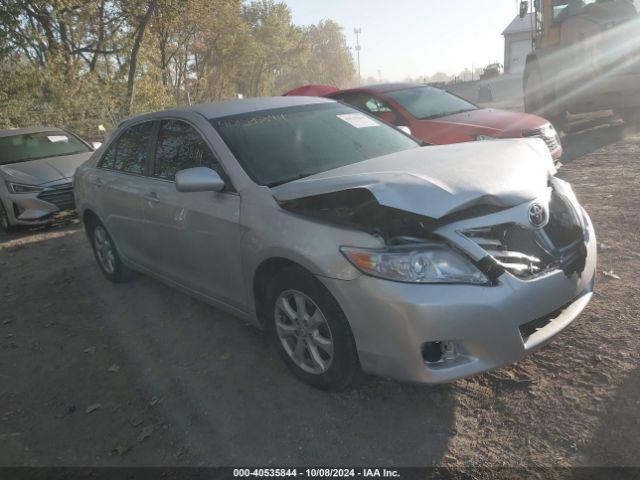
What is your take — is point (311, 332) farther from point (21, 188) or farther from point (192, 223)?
point (21, 188)

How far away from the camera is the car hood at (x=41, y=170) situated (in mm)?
7566

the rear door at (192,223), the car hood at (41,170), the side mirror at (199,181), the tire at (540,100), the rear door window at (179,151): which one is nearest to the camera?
the side mirror at (199,181)

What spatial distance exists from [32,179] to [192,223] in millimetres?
5278

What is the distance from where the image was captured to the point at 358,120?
4.17 metres

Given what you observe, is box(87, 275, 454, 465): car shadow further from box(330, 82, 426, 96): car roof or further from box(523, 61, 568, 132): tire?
box(523, 61, 568, 132): tire

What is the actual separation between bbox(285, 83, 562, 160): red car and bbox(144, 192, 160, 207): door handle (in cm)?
405

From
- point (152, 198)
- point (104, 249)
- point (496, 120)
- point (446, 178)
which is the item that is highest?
point (496, 120)

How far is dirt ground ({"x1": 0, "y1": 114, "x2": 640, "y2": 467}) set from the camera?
2.49 m

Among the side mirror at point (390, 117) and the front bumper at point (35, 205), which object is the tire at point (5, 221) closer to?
the front bumper at point (35, 205)

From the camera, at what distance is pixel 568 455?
2324 mm

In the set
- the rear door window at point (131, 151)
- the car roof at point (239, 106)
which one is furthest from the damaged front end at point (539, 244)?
the rear door window at point (131, 151)

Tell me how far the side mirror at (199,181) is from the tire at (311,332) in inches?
28.2

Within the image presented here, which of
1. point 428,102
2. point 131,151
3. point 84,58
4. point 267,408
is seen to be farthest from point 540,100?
point 84,58

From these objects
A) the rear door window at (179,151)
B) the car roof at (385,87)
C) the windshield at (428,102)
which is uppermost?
the car roof at (385,87)
